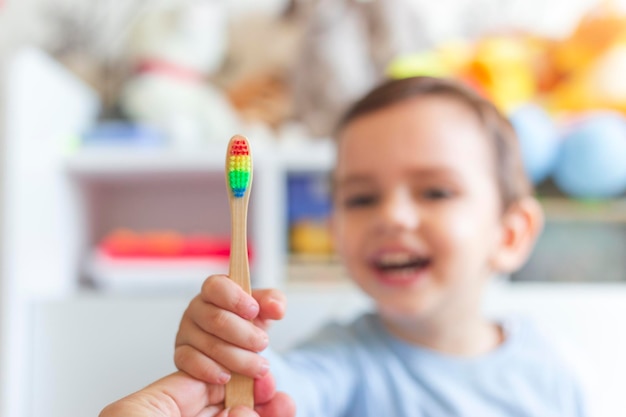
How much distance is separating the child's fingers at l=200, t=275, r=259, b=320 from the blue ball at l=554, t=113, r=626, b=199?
2.36 ft

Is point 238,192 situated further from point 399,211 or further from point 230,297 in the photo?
point 399,211

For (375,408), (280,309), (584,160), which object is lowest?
(375,408)

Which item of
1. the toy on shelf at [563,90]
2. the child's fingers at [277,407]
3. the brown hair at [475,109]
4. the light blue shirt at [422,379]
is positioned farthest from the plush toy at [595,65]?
the child's fingers at [277,407]

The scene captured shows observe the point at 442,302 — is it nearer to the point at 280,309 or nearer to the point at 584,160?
the point at 280,309

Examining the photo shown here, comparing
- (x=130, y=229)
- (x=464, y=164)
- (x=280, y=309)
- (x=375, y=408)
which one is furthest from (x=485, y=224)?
(x=130, y=229)

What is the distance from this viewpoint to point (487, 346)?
564mm

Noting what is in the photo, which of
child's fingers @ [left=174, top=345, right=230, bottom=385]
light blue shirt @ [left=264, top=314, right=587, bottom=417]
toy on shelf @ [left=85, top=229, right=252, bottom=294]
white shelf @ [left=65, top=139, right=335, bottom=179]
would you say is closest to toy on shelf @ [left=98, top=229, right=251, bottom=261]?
toy on shelf @ [left=85, top=229, right=252, bottom=294]

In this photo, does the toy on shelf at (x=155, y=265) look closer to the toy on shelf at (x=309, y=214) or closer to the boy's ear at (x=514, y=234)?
the toy on shelf at (x=309, y=214)

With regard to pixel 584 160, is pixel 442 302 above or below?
below

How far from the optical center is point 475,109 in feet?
1.77

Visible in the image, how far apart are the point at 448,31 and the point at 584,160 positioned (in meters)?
0.47

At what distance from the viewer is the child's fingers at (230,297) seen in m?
0.25

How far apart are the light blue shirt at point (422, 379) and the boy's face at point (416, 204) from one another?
4cm

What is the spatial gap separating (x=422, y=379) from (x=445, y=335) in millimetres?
49
